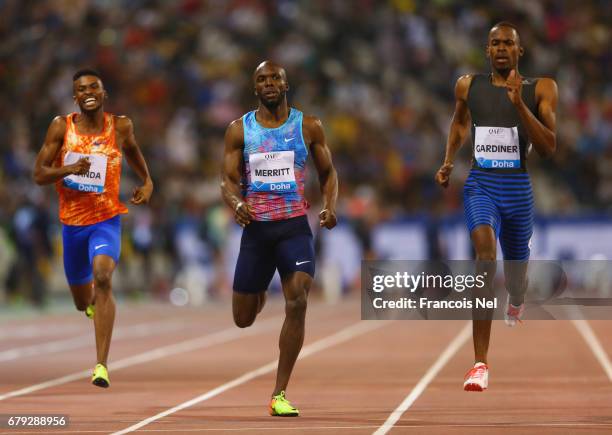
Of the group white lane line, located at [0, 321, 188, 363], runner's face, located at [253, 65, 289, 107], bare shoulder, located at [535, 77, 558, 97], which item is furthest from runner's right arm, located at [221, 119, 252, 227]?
white lane line, located at [0, 321, 188, 363]

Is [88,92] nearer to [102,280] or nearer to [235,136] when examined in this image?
[102,280]

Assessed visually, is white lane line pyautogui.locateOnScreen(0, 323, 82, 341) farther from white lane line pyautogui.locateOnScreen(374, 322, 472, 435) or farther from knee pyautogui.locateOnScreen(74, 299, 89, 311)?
knee pyautogui.locateOnScreen(74, 299, 89, 311)

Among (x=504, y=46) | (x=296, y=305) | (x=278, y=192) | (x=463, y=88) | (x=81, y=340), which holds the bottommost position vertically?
(x=81, y=340)

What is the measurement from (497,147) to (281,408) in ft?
7.46

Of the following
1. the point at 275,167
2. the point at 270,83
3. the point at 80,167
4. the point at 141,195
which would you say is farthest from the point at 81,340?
the point at 270,83

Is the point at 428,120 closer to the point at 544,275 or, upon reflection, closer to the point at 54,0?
the point at 54,0

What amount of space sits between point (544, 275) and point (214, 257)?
9.71 m

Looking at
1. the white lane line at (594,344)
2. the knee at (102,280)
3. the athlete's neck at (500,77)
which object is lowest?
the white lane line at (594,344)

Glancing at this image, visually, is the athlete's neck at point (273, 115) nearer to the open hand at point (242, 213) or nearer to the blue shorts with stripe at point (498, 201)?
the open hand at point (242, 213)

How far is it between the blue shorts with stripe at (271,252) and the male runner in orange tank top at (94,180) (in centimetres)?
129

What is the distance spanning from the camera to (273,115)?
9.37 meters

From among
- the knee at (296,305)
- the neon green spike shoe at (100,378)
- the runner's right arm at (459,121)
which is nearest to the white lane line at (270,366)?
the neon green spike shoe at (100,378)

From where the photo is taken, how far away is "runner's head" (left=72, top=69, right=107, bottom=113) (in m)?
10.4

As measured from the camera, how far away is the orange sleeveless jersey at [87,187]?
10.5 meters
